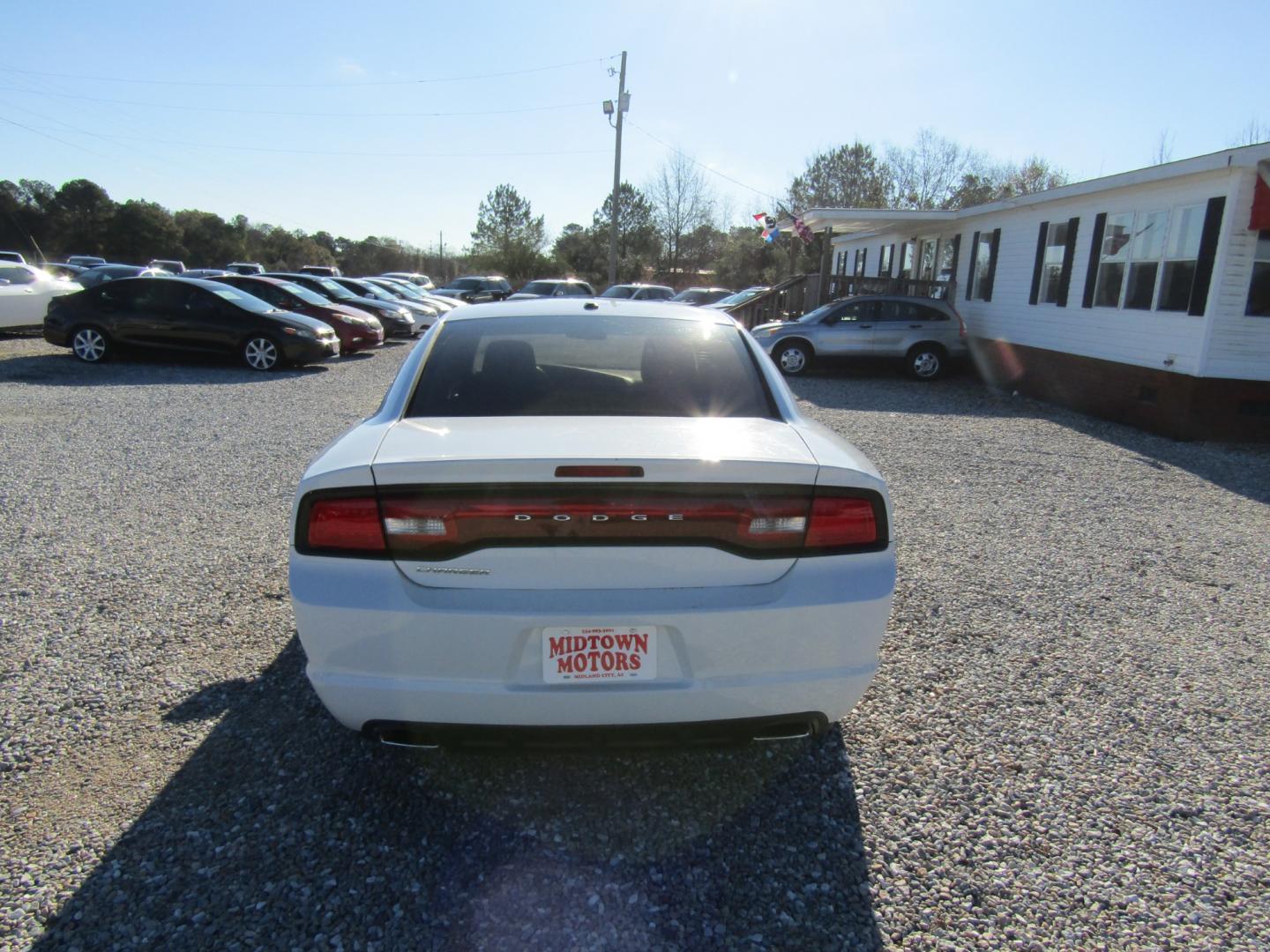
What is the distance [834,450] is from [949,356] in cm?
1362

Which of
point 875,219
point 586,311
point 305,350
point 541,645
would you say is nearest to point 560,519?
point 541,645

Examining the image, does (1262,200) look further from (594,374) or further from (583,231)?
(583,231)

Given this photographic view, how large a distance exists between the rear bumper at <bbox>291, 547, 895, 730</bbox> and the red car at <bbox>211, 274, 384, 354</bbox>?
14899mm

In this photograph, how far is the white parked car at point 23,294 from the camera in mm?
15656

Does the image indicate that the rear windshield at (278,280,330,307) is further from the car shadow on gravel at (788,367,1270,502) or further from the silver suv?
the car shadow on gravel at (788,367,1270,502)

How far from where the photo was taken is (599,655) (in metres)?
2.28

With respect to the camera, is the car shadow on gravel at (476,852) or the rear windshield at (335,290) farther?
the rear windshield at (335,290)

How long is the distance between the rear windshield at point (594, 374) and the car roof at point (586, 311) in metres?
0.06

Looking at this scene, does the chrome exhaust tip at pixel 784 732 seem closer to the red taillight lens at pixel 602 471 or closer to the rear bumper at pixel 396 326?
the red taillight lens at pixel 602 471

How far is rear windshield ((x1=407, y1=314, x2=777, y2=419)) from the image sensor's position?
3.00 m

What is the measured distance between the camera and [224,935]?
209 cm

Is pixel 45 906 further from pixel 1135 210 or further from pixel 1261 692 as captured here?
pixel 1135 210

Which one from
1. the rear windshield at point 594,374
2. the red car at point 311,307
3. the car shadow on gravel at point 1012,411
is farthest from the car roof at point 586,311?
the red car at point 311,307

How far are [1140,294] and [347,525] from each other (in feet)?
39.8
